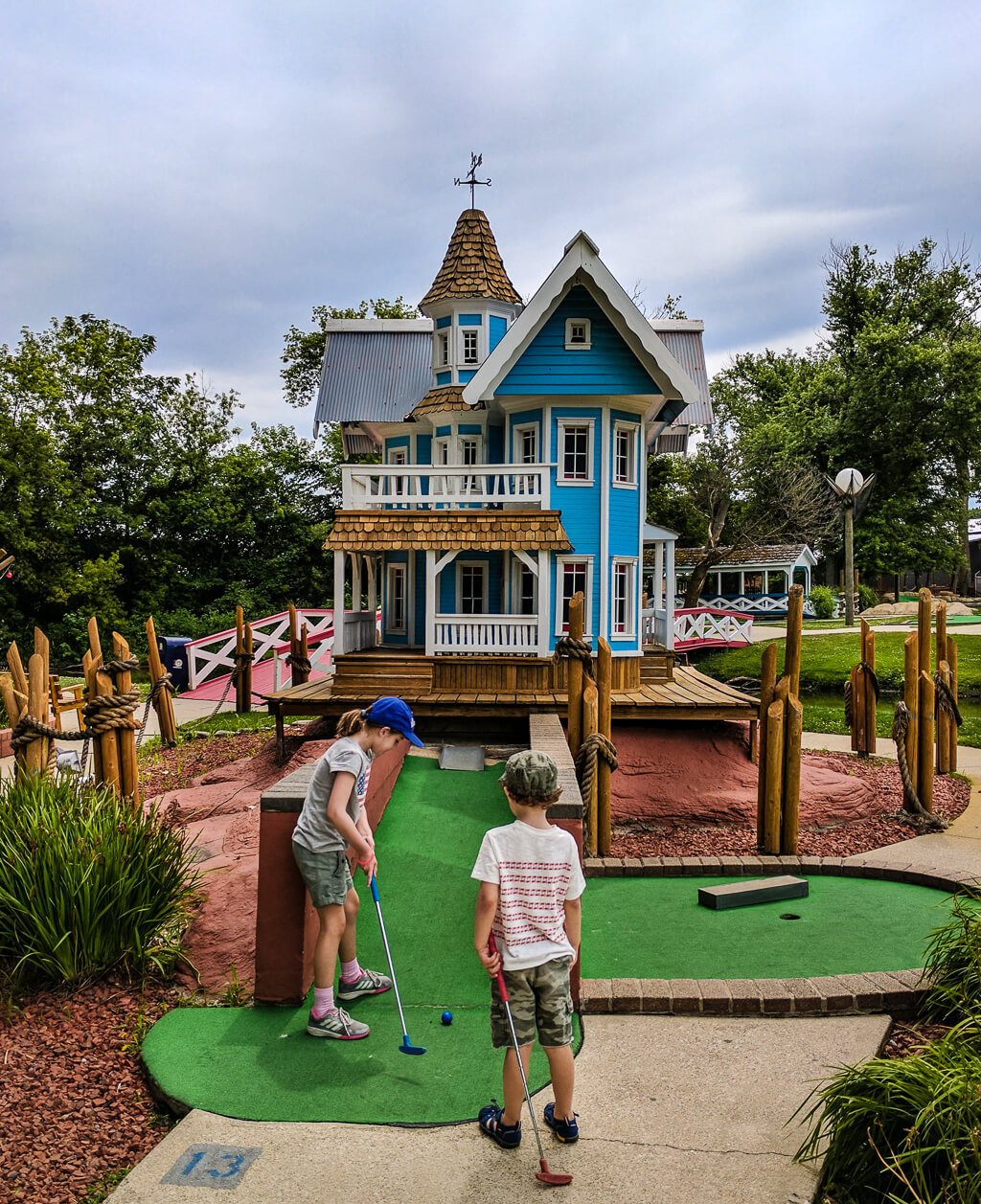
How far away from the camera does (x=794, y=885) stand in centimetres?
692

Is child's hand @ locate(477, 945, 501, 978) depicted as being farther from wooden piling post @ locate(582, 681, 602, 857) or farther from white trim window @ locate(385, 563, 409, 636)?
white trim window @ locate(385, 563, 409, 636)

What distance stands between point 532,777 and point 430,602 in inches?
367

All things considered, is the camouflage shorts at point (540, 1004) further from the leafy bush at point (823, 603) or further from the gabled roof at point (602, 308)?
the leafy bush at point (823, 603)

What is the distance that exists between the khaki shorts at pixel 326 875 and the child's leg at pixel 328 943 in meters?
0.05

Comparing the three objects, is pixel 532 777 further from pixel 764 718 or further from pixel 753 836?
pixel 753 836

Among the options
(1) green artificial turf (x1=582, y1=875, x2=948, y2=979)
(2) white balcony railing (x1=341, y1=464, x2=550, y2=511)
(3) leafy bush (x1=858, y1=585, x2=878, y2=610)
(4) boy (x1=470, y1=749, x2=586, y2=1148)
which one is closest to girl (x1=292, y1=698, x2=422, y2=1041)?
(4) boy (x1=470, y1=749, x2=586, y2=1148)

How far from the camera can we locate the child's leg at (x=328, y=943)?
4668mm

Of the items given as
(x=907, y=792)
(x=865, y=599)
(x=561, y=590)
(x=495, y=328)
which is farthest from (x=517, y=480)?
(x=865, y=599)

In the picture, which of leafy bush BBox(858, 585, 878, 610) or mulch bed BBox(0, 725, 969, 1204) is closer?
mulch bed BBox(0, 725, 969, 1204)

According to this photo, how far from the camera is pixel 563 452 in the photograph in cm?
1462

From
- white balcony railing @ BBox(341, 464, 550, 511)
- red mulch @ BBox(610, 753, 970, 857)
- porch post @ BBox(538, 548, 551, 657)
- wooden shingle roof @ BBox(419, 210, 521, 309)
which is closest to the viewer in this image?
red mulch @ BBox(610, 753, 970, 857)

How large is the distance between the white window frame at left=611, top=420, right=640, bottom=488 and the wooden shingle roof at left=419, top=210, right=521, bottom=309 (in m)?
3.64

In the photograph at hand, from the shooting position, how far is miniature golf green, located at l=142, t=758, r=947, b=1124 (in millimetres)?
4121

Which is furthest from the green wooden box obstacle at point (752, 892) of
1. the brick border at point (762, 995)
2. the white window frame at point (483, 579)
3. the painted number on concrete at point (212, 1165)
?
the white window frame at point (483, 579)
